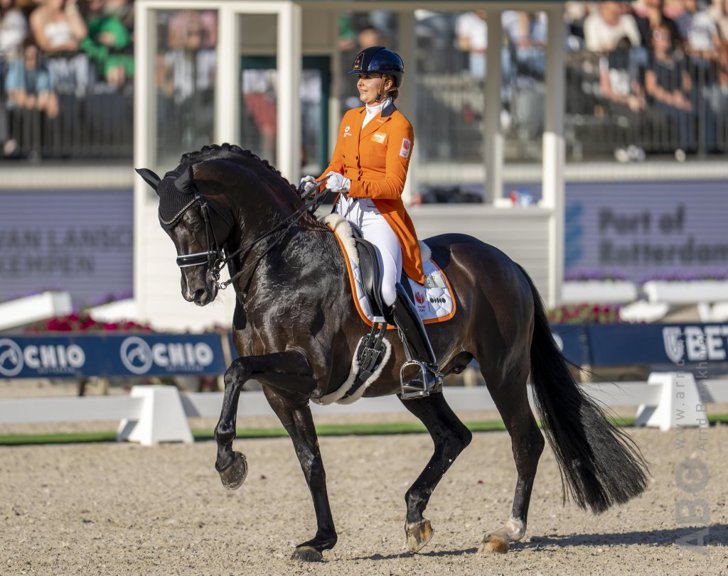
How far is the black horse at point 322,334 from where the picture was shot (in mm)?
7363

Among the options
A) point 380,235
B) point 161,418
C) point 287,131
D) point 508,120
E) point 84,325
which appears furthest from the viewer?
point 508,120

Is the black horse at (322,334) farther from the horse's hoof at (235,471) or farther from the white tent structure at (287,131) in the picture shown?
the white tent structure at (287,131)

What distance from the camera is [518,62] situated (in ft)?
66.6

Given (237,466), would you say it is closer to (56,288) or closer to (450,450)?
(450,450)

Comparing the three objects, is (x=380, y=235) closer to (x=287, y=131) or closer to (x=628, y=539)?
(x=628, y=539)

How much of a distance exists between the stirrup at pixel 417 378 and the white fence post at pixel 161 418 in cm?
525

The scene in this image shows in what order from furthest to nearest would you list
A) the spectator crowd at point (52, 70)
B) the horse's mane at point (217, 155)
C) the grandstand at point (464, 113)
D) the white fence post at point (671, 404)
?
the spectator crowd at point (52, 70) → the grandstand at point (464, 113) → the white fence post at point (671, 404) → the horse's mane at point (217, 155)

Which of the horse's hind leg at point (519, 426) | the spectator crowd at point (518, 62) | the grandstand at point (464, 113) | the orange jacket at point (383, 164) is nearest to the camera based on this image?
the orange jacket at point (383, 164)

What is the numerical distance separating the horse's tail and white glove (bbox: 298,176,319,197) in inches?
64.9

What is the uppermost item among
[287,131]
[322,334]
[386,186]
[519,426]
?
[287,131]

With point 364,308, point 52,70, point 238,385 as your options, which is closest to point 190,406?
point 364,308

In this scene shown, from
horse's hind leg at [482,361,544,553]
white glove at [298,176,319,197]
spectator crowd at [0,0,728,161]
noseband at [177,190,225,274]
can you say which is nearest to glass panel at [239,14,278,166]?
spectator crowd at [0,0,728,161]

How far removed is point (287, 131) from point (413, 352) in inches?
331

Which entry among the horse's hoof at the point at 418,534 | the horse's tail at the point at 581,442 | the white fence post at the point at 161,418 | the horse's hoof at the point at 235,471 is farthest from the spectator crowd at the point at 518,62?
the horse's hoof at the point at 235,471
